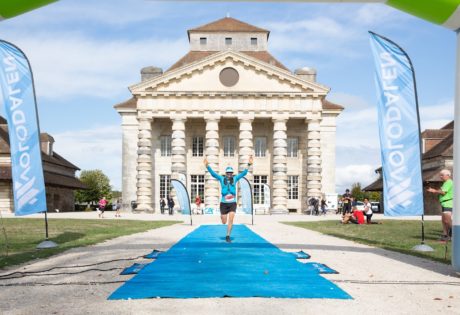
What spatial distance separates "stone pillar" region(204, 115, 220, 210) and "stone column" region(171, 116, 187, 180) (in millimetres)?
2299

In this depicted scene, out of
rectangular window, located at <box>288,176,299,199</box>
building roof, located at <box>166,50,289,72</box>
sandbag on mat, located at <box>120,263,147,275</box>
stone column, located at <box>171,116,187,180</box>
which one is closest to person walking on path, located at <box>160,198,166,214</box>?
stone column, located at <box>171,116,187,180</box>

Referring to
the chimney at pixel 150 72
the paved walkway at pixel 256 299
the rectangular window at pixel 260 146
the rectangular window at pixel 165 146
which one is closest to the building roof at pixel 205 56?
the chimney at pixel 150 72

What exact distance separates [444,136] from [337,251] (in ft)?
161

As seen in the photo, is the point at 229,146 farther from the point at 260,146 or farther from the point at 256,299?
the point at 256,299

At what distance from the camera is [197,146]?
5484 centimetres

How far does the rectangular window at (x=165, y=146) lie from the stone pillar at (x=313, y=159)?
14.0 metres

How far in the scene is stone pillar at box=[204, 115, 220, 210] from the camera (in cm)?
5088

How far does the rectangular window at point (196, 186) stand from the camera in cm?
5297

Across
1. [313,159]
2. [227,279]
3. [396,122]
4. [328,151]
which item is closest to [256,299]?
[227,279]

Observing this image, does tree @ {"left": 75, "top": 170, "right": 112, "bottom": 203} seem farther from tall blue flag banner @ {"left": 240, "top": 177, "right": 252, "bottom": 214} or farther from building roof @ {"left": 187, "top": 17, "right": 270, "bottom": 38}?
tall blue flag banner @ {"left": 240, "top": 177, "right": 252, "bottom": 214}

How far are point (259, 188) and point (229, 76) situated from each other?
453 inches

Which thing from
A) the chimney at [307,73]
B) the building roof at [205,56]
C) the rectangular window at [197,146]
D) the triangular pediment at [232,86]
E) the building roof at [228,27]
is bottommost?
the rectangular window at [197,146]

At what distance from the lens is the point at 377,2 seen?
9117 mm

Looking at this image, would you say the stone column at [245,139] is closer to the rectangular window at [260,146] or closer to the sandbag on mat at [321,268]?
the rectangular window at [260,146]
